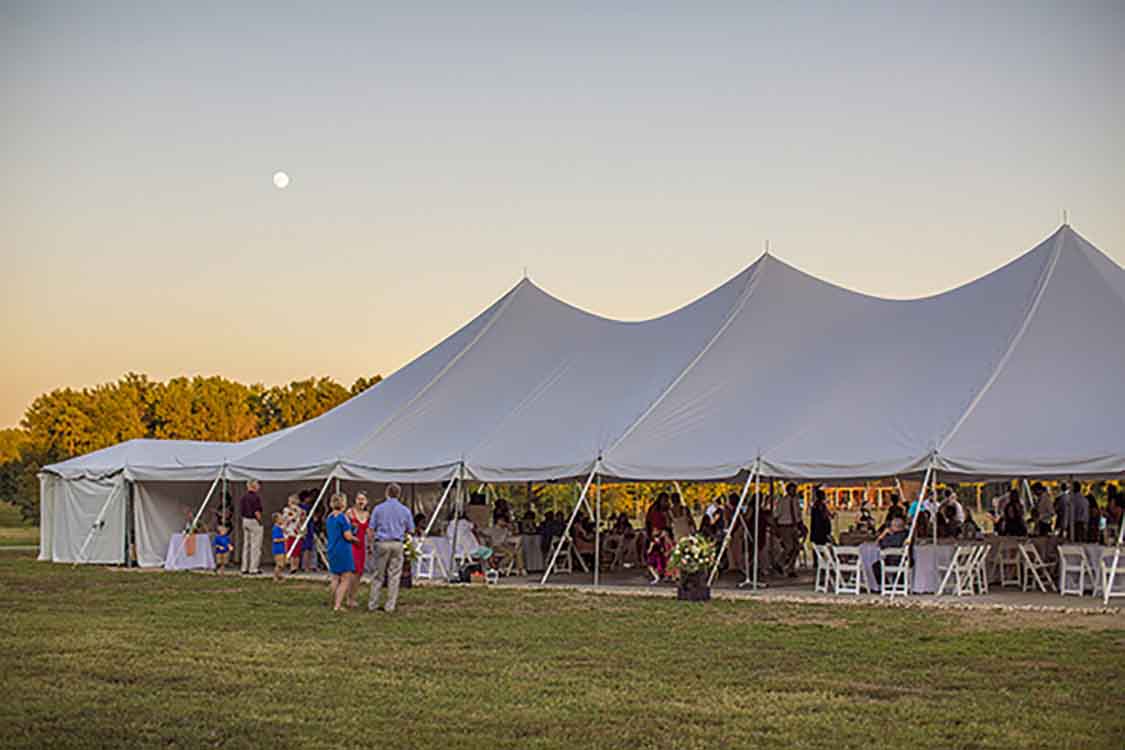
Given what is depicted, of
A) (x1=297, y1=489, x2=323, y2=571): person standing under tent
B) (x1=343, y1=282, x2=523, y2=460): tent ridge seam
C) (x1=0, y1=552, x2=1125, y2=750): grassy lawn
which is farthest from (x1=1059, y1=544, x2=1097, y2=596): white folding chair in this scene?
(x1=297, y1=489, x2=323, y2=571): person standing under tent

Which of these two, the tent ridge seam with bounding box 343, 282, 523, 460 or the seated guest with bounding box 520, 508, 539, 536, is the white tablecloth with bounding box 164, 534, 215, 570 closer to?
the tent ridge seam with bounding box 343, 282, 523, 460

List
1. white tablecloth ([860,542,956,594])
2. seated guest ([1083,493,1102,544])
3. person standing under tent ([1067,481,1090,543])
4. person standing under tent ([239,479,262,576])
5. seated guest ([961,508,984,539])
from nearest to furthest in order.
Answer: white tablecloth ([860,542,956,594]) → seated guest ([961,508,984,539]) → person standing under tent ([1067,481,1090,543]) → seated guest ([1083,493,1102,544]) → person standing under tent ([239,479,262,576])

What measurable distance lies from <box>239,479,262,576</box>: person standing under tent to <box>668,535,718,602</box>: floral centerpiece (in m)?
7.71

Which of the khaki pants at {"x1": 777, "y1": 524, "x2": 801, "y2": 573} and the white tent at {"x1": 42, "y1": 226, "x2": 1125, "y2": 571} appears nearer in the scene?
the white tent at {"x1": 42, "y1": 226, "x2": 1125, "y2": 571}

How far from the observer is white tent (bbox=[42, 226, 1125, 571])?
1580 cm

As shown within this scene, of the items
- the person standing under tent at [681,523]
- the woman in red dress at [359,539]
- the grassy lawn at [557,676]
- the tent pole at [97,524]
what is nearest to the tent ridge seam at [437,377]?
the person standing under tent at [681,523]

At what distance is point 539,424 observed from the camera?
63.5 ft

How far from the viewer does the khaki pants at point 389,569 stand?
1464cm

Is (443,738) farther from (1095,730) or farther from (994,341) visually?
(994,341)

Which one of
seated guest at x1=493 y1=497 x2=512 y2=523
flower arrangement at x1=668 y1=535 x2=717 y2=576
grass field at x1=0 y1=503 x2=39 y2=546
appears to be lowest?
grass field at x1=0 y1=503 x2=39 y2=546

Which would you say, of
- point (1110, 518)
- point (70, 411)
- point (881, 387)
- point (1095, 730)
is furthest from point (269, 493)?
point (70, 411)

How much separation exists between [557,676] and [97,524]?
16409 millimetres

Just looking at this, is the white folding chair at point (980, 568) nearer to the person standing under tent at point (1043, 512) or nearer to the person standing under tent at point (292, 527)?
the person standing under tent at point (1043, 512)

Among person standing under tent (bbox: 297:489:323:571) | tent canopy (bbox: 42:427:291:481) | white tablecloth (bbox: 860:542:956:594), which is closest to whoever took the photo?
white tablecloth (bbox: 860:542:956:594)
